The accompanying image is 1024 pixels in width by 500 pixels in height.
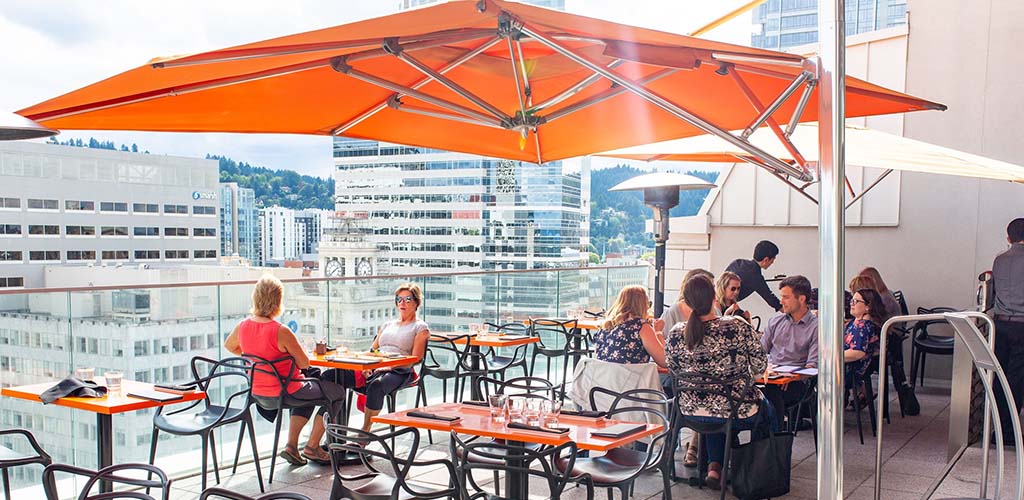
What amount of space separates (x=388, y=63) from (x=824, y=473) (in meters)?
2.29

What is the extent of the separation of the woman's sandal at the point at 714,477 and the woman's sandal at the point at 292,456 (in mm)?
2745

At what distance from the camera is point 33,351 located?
5.05 m

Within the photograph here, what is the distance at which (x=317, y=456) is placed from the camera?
236 inches

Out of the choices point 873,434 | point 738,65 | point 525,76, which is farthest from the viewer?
point 873,434

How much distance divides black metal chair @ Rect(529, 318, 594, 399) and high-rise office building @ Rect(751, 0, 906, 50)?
3489 mm

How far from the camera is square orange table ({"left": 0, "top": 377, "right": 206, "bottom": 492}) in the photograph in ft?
14.5

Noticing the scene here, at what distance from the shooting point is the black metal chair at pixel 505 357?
748 centimetres

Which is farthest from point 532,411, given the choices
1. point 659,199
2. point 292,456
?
point 659,199

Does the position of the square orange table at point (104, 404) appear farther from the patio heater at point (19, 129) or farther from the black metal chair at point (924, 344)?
the black metal chair at point (924, 344)

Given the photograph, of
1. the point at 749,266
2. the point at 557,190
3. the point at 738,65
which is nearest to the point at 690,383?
the point at 738,65

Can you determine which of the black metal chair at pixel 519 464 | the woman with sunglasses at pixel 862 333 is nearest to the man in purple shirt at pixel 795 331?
the woman with sunglasses at pixel 862 333

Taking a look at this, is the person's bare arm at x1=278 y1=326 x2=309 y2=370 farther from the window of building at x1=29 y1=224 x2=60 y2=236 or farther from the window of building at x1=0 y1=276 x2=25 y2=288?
the window of building at x1=29 y1=224 x2=60 y2=236

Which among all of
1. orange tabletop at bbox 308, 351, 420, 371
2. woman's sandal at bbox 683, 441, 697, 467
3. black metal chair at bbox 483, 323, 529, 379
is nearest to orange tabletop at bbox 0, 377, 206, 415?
orange tabletop at bbox 308, 351, 420, 371

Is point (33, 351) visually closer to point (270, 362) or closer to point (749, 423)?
point (270, 362)
